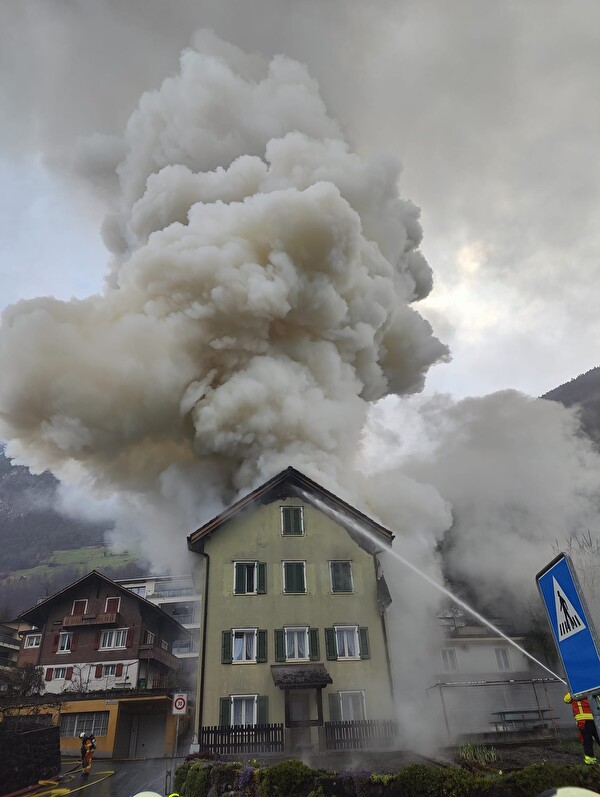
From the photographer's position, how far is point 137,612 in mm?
35500

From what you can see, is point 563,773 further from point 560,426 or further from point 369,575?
point 560,426

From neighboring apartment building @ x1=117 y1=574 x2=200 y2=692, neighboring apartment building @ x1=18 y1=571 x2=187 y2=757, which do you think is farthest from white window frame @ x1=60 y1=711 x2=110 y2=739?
neighboring apartment building @ x1=117 y1=574 x2=200 y2=692

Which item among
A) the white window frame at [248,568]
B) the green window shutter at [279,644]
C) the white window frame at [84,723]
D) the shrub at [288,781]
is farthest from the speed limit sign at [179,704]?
the white window frame at [84,723]

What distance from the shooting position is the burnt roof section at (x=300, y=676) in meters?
19.0

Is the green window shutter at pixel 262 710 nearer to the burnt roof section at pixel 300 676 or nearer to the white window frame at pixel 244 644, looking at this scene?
the burnt roof section at pixel 300 676

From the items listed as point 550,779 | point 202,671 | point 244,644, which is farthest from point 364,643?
point 550,779

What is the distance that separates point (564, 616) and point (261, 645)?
19.4 meters

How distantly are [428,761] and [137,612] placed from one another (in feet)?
89.2

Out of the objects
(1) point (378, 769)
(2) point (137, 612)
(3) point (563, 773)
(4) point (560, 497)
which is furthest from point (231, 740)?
(4) point (560, 497)

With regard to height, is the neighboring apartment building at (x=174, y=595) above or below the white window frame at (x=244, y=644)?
above

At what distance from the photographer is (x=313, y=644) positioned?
20.8 metres

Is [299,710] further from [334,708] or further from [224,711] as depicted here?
[224,711]

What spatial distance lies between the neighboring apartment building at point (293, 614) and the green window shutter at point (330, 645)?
4 cm

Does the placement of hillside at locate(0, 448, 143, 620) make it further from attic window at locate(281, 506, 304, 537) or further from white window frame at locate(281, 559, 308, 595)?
white window frame at locate(281, 559, 308, 595)
